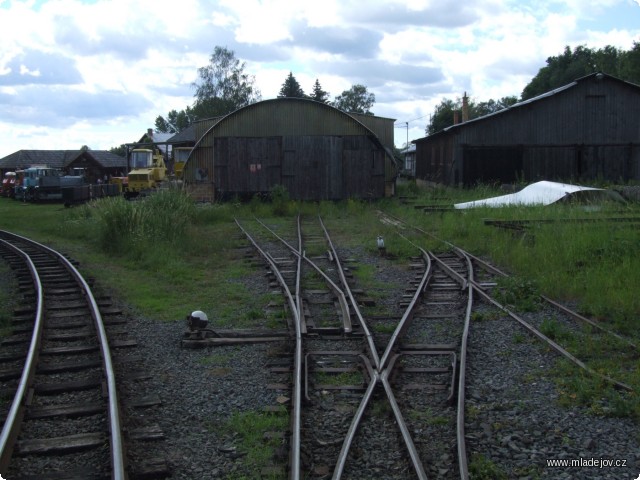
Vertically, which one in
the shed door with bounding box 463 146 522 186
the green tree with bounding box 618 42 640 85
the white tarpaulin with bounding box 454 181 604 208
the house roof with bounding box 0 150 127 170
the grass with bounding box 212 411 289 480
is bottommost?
the grass with bounding box 212 411 289 480

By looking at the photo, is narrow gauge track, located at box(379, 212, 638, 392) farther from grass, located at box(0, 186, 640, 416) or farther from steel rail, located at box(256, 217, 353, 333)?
steel rail, located at box(256, 217, 353, 333)

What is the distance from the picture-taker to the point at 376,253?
15250 millimetres

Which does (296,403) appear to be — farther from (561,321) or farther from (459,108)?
(459,108)

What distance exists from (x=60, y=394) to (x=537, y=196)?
1879cm

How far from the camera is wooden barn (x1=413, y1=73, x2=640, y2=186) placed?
106ft

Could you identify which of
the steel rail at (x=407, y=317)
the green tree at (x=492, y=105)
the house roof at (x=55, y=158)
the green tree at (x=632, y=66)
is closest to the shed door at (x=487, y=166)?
the steel rail at (x=407, y=317)

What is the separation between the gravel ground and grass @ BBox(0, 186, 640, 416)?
450 millimetres

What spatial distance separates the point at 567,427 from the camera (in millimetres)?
5414

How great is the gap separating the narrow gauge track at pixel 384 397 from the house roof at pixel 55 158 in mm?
69296

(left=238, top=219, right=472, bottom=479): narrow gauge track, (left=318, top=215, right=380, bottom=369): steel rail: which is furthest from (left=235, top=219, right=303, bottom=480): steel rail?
(left=318, top=215, right=380, bottom=369): steel rail

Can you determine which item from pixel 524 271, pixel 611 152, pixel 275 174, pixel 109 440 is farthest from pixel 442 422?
pixel 611 152

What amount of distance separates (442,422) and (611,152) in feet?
98.8

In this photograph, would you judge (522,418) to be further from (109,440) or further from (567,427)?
(109,440)

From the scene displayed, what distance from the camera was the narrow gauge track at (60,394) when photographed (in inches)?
192
